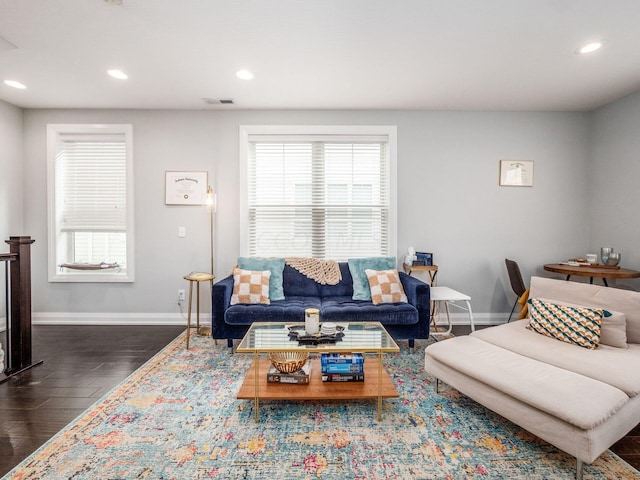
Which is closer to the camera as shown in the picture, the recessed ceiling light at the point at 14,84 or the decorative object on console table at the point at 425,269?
the recessed ceiling light at the point at 14,84

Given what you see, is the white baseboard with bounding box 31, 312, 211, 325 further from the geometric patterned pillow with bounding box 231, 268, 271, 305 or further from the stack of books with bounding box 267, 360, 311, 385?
the stack of books with bounding box 267, 360, 311, 385

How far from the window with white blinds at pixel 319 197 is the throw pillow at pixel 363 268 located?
1.39ft

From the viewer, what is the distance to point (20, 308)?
267 centimetres

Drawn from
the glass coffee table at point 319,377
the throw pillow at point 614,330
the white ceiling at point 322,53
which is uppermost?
the white ceiling at point 322,53

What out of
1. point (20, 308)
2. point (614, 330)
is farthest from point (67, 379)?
point (614, 330)

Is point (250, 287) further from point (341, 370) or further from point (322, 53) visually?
point (322, 53)

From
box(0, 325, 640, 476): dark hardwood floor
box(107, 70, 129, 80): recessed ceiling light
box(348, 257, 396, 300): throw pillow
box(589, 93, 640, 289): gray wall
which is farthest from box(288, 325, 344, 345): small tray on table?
box(589, 93, 640, 289): gray wall

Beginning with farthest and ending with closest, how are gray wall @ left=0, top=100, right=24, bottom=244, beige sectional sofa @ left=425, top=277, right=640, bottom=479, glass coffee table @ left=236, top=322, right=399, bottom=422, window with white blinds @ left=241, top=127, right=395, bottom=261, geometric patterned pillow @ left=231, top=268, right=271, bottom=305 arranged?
1. window with white blinds @ left=241, top=127, right=395, bottom=261
2. gray wall @ left=0, top=100, right=24, bottom=244
3. geometric patterned pillow @ left=231, top=268, right=271, bottom=305
4. glass coffee table @ left=236, top=322, right=399, bottom=422
5. beige sectional sofa @ left=425, top=277, right=640, bottom=479

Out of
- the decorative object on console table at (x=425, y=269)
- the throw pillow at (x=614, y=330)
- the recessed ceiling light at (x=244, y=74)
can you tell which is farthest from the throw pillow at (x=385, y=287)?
the recessed ceiling light at (x=244, y=74)

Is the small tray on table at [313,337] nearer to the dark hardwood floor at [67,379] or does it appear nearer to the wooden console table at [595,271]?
the dark hardwood floor at [67,379]

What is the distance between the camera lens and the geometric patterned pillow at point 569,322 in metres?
2.12

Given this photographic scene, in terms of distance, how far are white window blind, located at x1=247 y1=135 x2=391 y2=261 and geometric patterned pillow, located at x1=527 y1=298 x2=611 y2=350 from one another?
181 centimetres

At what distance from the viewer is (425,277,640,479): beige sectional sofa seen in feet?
4.88

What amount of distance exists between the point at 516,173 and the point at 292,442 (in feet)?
12.9
